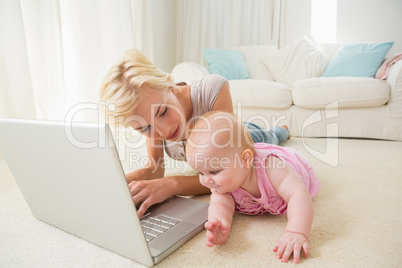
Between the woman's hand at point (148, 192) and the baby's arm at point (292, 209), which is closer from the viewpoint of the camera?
the baby's arm at point (292, 209)

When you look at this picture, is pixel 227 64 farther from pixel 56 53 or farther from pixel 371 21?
pixel 371 21

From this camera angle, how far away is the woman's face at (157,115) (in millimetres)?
936

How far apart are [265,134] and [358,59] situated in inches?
58.2

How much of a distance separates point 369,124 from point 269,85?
0.77 metres

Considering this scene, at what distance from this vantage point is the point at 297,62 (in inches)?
112

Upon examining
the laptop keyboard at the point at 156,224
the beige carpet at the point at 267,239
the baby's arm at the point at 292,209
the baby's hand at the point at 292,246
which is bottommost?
the beige carpet at the point at 267,239

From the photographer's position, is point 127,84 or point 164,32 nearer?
point 127,84

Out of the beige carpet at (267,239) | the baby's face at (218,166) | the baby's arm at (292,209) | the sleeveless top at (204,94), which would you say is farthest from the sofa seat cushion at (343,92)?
the baby's face at (218,166)

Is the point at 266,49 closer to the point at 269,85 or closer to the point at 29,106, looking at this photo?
the point at 269,85

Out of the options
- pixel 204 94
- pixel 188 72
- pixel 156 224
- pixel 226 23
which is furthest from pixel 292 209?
pixel 226 23

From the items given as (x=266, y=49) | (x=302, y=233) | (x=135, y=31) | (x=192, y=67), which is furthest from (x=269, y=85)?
(x=302, y=233)

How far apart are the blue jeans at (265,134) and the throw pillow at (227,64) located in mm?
996

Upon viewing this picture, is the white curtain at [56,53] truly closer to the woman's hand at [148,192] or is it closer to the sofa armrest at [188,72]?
the sofa armrest at [188,72]

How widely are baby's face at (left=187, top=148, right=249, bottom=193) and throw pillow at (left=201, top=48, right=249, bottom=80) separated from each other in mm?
2064
